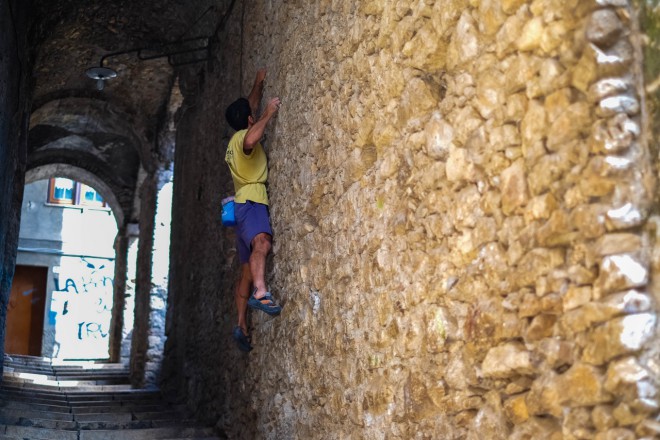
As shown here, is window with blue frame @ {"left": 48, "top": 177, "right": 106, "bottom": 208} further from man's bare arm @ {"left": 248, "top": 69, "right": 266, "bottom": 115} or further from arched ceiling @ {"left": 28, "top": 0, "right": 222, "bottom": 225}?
man's bare arm @ {"left": 248, "top": 69, "right": 266, "bottom": 115}

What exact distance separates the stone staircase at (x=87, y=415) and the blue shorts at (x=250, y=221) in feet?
5.43

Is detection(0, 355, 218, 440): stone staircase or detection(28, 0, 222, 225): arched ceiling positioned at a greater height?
detection(28, 0, 222, 225): arched ceiling

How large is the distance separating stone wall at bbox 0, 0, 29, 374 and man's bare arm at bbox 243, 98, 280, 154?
1.98 metres

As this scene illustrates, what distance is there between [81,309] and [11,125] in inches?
547

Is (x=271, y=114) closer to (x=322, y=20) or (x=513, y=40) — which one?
(x=322, y=20)

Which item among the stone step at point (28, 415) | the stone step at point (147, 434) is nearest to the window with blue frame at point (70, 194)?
the stone step at point (28, 415)

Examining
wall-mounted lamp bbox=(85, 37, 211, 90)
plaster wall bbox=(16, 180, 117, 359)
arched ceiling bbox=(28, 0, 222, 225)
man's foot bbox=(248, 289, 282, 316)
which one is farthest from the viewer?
plaster wall bbox=(16, 180, 117, 359)

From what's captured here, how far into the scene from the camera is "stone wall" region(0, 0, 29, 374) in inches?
227

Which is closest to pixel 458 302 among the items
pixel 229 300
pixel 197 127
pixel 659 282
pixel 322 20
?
pixel 659 282

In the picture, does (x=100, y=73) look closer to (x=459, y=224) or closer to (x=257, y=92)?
(x=257, y=92)

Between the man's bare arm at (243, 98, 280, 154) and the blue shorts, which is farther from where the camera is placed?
the blue shorts

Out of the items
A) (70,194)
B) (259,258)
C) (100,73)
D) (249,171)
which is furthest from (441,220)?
(70,194)

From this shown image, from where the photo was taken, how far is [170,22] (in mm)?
8062

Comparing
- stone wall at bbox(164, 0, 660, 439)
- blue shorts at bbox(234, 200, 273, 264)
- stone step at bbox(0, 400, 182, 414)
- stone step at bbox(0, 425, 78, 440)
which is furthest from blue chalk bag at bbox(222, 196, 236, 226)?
stone step at bbox(0, 400, 182, 414)
